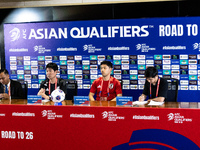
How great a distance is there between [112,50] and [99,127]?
2470 millimetres

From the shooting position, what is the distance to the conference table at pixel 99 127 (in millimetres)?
2646

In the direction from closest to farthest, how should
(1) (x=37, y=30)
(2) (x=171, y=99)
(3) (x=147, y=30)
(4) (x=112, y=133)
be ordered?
(4) (x=112, y=133), (2) (x=171, y=99), (3) (x=147, y=30), (1) (x=37, y=30)

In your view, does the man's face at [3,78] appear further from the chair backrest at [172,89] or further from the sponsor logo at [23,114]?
the chair backrest at [172,89]

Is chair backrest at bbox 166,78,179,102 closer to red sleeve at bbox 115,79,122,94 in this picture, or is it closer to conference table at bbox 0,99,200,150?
red sleeve at bbox 115,79,122,94

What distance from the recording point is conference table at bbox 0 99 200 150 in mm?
2646

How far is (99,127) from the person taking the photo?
283 centimetres

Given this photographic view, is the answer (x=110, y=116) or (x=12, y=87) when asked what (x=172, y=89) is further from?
(x=12, y=87)

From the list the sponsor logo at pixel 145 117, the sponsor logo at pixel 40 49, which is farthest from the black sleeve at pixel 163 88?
the sponsor logo at pixel 40 49

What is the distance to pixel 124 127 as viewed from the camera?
2.77 m

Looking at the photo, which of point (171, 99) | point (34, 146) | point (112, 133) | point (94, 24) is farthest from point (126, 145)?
point (94, 24)

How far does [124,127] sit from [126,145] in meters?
0.18

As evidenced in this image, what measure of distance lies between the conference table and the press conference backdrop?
2149 mm

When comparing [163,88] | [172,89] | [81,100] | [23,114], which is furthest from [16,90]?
[172,89]

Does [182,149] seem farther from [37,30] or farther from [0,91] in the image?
[37,30]
